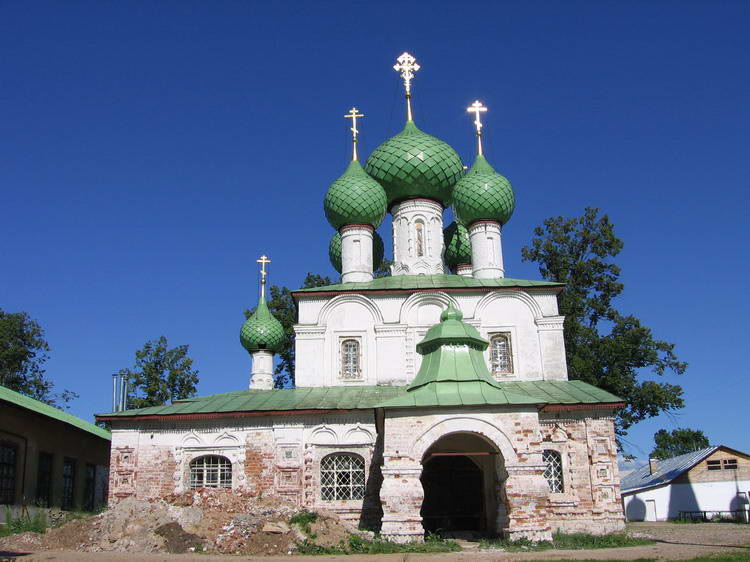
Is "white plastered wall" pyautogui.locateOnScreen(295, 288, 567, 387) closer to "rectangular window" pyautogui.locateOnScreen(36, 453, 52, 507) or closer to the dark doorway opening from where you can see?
the dark doorway opening

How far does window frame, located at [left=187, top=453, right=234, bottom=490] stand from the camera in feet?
49.1

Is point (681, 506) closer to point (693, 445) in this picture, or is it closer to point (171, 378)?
point (171, 378)

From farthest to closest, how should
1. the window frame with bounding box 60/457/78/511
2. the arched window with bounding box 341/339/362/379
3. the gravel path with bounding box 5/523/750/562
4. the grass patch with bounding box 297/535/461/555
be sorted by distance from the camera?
the window frame with bounding box 60/457/78/511 → the arched window with bounding box 341/339/362/379 → the grass patch with bounding box 297/535/461/555 → the gravel path with bounding box 5/523/750/562

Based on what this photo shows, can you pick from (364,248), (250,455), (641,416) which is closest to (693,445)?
(641,416)

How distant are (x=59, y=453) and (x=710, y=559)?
552 inches

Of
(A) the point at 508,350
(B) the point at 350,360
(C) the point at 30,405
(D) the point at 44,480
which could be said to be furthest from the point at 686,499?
(C) the point at 30,405

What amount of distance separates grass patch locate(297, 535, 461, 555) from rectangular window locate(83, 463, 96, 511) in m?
10.2

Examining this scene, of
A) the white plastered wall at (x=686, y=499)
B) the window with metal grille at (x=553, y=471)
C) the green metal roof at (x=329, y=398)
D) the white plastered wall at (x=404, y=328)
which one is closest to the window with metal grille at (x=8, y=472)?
the green metal roof at (x=329, y=398)

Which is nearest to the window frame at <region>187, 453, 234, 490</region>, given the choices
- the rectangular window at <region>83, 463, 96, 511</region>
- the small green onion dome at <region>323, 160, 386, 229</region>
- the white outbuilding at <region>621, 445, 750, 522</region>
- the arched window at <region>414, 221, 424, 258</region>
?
the rectangular window at <region>83, 463, 96, 511</region>

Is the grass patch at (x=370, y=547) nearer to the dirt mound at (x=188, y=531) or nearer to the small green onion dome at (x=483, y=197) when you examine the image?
the dirt mound at (x=188, y=531)

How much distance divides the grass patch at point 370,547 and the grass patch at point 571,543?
761 mm

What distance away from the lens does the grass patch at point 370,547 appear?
1079 cm

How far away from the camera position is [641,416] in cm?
2123

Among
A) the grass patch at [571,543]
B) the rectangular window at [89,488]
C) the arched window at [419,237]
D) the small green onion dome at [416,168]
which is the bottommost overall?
the grass patch at [571,543]
